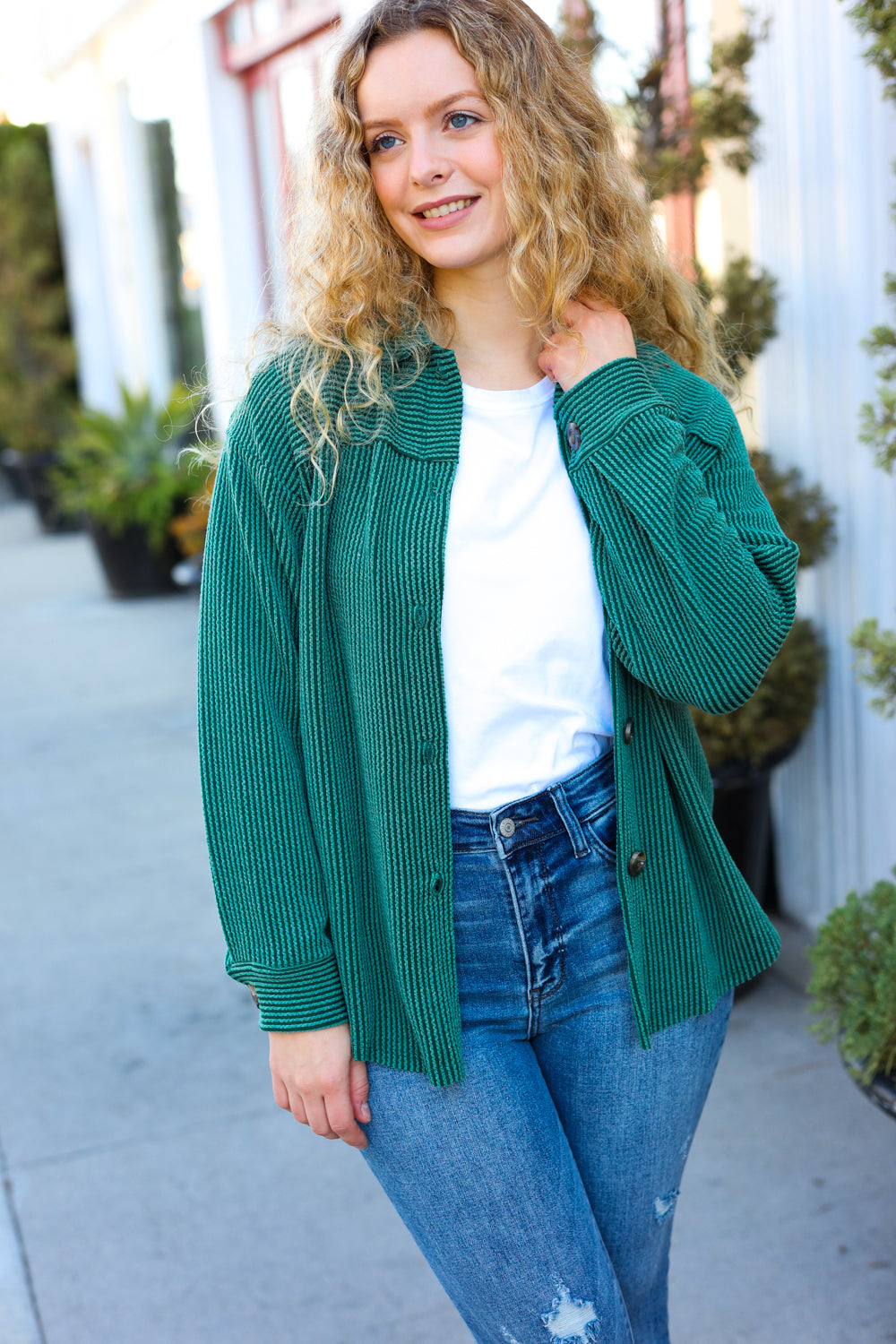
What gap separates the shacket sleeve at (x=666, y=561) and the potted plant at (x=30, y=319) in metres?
12.8

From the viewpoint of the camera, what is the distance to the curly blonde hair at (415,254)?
1.68 meters

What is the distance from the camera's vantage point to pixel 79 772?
237 inches

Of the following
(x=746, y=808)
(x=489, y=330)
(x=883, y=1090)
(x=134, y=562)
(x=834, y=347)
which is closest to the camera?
(x=489, y=330)

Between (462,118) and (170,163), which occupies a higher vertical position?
(170,163)

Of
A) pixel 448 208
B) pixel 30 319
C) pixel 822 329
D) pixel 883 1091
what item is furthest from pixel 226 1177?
pixel 30 319

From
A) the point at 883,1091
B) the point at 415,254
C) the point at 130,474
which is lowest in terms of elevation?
the point at 883,1091

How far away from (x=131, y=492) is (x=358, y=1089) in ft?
26.7

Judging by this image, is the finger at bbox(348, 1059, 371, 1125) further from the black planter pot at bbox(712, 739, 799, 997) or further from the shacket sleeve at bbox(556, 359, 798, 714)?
the black planter pot at bbox(712, 739, 799, 997)

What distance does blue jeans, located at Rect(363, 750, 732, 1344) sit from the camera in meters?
1.58

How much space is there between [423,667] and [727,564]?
0.40 meters

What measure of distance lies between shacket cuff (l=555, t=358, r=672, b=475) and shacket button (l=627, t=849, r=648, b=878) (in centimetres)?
49

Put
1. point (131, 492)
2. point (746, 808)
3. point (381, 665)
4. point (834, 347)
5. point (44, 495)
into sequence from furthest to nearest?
point (44, 495)
point (131, 492)
point (746, 808)
point (834, 347)
point (381, 665)

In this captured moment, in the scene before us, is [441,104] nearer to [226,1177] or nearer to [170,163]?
[226,1177]

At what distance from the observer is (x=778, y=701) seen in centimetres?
338
